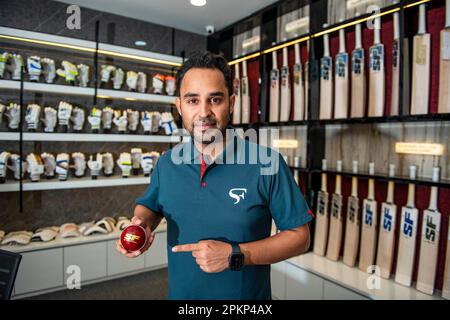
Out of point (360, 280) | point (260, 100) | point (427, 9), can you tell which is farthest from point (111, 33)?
point (360, 280)

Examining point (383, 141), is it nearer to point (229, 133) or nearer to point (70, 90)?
point (229, 133)

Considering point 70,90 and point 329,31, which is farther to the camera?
point 70,90

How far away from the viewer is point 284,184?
1089 mm

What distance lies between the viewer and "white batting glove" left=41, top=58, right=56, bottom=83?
8.66ft

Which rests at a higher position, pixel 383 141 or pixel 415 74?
pixel 415 74

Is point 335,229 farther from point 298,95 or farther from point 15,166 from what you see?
point 15,166

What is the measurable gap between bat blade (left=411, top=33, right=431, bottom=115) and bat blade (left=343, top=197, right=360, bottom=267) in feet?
2.55

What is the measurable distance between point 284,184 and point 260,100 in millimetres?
2074

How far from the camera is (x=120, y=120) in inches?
117

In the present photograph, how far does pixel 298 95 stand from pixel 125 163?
1.81 meters

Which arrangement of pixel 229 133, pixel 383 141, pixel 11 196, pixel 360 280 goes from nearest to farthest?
1. pixel 229 133
2. pixel 360 280
3. pixel 383 141
4. pixel 11 196

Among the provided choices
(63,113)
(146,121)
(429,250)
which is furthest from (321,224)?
(63,113)

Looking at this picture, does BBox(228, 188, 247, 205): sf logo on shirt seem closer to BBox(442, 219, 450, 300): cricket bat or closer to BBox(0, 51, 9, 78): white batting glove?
BBox(442, 219, 450, 300): cricket bat

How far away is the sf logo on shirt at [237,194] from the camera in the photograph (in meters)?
1.07
